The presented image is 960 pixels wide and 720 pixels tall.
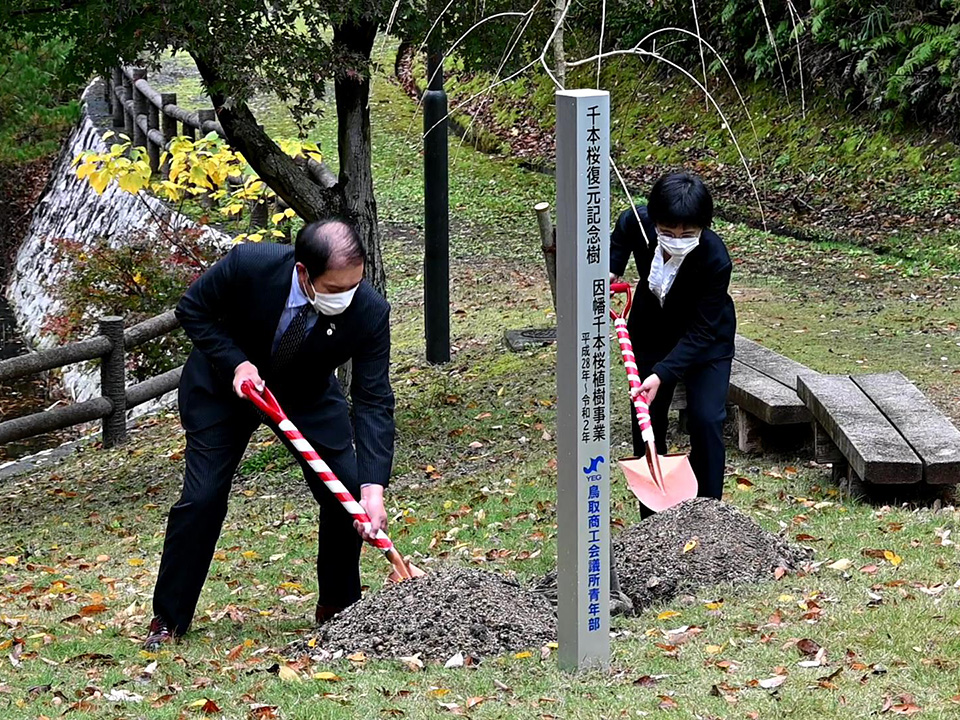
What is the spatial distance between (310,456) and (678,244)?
1.81 metres

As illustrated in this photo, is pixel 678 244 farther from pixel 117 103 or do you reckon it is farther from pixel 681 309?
pixel 117 103

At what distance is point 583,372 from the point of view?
4.03 metres

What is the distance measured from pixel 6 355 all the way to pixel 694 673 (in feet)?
48.1

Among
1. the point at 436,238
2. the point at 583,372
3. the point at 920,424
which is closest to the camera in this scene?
the point at 583,372

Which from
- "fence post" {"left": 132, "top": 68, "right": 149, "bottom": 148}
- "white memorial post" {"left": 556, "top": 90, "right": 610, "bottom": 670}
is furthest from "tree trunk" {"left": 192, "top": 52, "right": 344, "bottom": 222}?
"fence post" {"left": 132, "top": 68, "right": 149, "bottom": 148}

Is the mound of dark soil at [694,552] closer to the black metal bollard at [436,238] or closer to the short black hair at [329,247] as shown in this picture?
the short black hair at [329,247]

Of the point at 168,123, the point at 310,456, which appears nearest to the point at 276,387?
the point at 310,456

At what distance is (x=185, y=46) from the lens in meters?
7.15

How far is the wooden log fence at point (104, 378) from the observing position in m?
9.57

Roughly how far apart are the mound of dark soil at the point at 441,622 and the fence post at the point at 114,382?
5810 mm

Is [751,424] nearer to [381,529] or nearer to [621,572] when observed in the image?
[621,572]

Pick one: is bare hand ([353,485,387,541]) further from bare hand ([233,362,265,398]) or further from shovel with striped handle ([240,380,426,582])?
bare hand ([233,362,265,398])

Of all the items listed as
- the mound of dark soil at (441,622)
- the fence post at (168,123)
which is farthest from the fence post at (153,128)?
the mound of dark soil at (441,622)

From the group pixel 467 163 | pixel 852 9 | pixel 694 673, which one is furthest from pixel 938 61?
pixel 694 673
